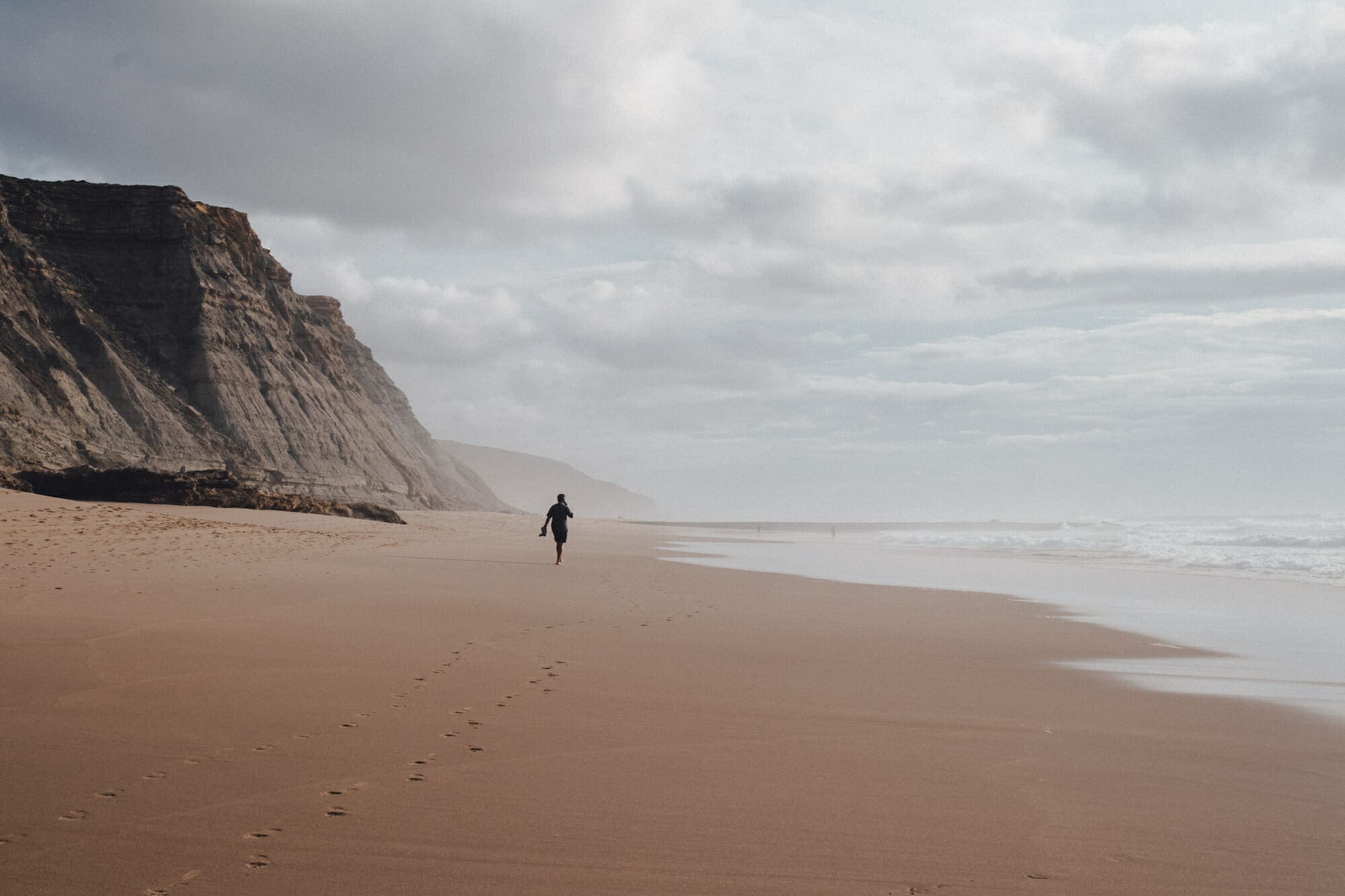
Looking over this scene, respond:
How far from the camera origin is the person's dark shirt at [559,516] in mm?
18844

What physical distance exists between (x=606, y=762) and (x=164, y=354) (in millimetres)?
47423

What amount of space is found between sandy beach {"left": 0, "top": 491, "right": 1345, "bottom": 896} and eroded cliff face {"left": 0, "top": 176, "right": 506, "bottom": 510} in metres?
32.1

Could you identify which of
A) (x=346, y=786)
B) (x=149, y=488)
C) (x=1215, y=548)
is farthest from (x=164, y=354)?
(x=346, y=786)

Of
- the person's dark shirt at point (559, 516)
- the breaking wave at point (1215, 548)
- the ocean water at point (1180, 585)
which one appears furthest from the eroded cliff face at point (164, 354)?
the breaking wave at point (1215, 548)

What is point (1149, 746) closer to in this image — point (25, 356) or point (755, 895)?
point (755, 895)

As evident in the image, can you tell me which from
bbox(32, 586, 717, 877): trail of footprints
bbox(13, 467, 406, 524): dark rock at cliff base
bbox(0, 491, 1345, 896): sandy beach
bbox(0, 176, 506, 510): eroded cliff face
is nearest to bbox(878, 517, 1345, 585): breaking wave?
→ bbox(0, 491, 1345, 896): sandy beach

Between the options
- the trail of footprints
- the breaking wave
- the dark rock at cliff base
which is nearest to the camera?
the trail of footprints

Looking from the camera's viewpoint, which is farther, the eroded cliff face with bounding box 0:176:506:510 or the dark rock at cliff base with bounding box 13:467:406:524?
the eroded cliff face with bounding box 0:176:506:510

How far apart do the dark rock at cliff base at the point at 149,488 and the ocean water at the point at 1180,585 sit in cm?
1329

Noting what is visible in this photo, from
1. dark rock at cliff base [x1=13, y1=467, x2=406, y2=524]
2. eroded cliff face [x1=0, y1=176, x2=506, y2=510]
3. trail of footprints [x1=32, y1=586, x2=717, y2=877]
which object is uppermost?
eroded cliff face [x1=0, y1=176, x2=506, y2=510]

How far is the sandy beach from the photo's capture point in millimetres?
3061

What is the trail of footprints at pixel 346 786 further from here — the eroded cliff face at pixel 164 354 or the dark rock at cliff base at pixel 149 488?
the eroded cliff face at pixel 164 354

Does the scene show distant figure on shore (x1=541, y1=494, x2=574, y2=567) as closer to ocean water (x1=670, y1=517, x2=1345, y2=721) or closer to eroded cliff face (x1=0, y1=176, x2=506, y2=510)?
ocean water (x1=670, y1=517, x2=1345, y2=721)

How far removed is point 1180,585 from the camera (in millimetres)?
16750
